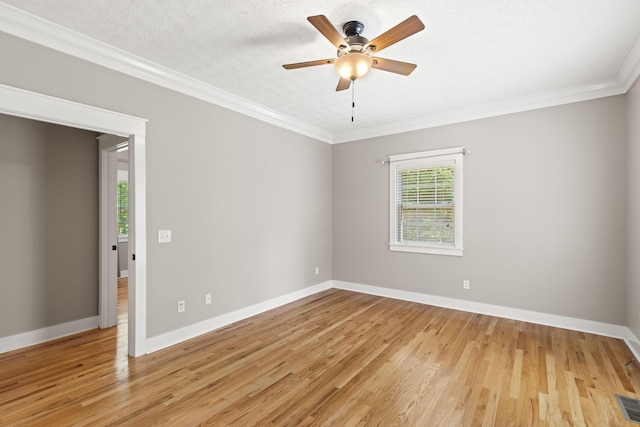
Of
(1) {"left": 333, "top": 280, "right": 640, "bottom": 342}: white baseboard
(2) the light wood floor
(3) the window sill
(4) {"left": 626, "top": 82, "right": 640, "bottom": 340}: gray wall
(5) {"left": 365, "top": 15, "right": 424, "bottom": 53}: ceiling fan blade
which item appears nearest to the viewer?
(5) {"left": 365, "top": 15, "right": 424, "bottom": 53}: ceiling fan blade

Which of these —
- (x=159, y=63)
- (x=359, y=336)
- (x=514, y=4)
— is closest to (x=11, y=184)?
(x=159, y=63)

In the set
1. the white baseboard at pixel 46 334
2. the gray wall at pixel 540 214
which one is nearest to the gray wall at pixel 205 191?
the white baseboard at pixel 46 334

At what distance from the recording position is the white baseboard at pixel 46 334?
3.08 m

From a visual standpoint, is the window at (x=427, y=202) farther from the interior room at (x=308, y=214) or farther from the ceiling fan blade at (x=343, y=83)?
the ceiling fan blade at (x=343, y=83)

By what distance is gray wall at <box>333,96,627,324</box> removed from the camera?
3.45 meters

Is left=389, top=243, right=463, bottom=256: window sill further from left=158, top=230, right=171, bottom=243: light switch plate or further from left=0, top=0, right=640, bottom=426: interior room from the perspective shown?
left=158, top=230, right=171, bottom=243: light switch plate

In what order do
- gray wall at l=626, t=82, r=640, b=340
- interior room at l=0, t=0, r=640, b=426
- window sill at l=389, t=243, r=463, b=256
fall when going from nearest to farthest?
interior room at l=0, t=0, r=640, b=426, gray wall at l=626, t=82, r=640, b=340, window sill at l=389, t=243, r=463, b=256

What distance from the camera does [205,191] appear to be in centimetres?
359

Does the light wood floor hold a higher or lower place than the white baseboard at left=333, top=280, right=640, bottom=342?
lower

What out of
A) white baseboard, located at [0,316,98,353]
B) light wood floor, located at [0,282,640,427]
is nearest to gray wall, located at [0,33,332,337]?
light wood floor, located at [0,282,640,427]

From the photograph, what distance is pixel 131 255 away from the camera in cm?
298

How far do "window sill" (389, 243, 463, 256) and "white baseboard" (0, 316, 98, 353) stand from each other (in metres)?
4.18

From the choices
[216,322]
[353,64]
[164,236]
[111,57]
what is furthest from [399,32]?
[216,322]

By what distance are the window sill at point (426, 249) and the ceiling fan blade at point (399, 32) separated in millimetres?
3124
